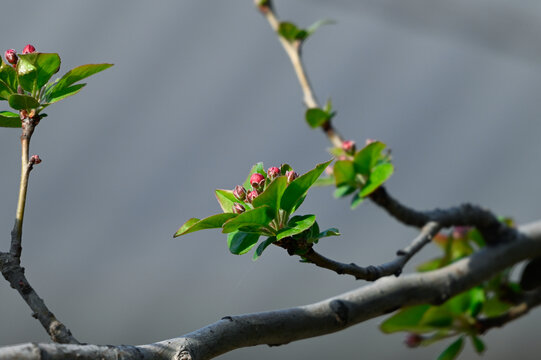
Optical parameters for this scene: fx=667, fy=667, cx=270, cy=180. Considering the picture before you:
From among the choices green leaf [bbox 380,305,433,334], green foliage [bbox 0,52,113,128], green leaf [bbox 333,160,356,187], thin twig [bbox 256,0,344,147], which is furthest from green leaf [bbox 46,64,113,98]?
green leaf [bbox 380,305,433,334]

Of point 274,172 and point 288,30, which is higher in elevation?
point 288,30

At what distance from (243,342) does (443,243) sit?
769 mm

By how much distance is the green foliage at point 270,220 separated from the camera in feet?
1.76

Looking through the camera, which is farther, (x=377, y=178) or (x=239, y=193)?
(x=377, y=178)

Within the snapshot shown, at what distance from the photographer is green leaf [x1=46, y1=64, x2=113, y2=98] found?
55 centimetres

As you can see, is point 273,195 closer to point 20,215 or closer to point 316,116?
point 20,215

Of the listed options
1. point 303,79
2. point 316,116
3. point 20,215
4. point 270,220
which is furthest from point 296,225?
point 303,79

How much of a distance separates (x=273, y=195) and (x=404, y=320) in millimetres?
530

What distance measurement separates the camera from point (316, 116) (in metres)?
0.98

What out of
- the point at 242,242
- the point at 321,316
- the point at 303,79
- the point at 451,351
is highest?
the point at 303,79

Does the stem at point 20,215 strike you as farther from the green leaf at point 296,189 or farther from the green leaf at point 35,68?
the green leaf at point 296,189

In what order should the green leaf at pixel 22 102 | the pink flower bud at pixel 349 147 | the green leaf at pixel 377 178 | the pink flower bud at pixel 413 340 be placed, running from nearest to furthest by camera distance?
the green leaf at pixel 22 102
the green leaf at pixel 377 178
the pink flower bud at pixel 349 147
the pink flower bud at pixel 413 340

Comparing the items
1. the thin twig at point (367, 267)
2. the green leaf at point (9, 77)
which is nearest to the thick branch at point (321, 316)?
the thin twig at point (367, 267)

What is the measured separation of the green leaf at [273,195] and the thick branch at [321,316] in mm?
93
